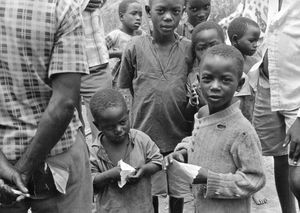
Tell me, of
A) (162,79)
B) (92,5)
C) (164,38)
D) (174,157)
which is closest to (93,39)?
(92,5)

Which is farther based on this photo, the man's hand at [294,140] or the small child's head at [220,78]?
the man's hand at [294,140]

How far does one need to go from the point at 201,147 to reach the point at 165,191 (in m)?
1.11

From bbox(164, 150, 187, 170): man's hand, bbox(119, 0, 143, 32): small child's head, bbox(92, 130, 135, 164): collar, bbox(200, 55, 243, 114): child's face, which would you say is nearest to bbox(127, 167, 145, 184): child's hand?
bbox(92, 130, 135, 164): collar

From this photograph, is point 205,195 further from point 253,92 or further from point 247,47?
point 247,47

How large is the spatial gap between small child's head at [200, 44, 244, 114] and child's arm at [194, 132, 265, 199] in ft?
0.72

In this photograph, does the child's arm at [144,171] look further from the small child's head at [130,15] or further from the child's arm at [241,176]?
the small child's head at [130,15]

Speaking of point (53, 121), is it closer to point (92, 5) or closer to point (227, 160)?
point (227, 160)

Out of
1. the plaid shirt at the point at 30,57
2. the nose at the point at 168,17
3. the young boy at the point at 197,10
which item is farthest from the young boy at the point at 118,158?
the young boy at the point at 197,10

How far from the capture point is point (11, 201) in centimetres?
240

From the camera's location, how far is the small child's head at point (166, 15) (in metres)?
3.93

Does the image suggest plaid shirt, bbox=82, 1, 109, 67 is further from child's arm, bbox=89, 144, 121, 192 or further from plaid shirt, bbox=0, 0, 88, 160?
plaid shirt, bbox=0, 0, 88, 160

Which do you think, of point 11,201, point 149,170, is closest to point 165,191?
point 149,170

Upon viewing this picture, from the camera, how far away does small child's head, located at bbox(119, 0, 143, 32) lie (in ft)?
20.4

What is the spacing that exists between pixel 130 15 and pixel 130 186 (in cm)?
322
